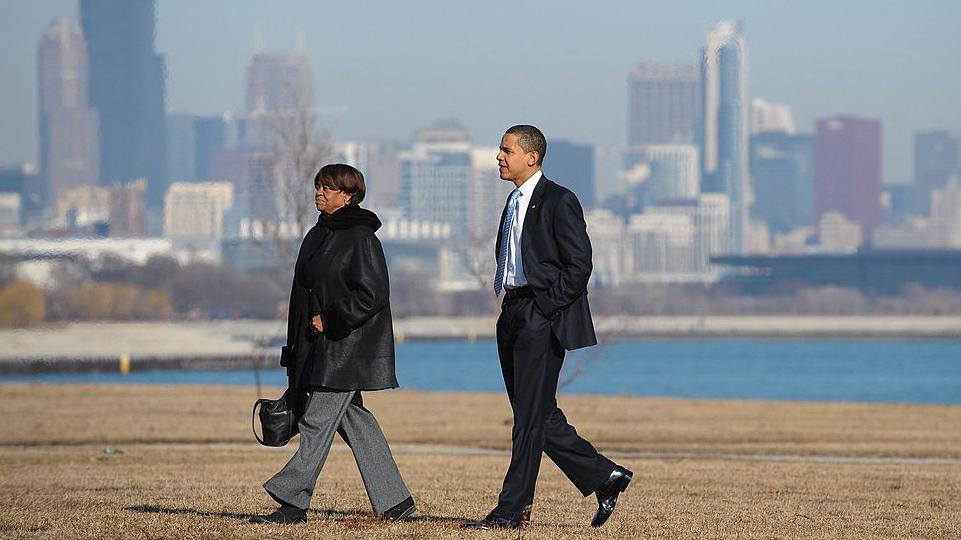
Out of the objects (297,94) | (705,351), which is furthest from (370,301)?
(705,351)

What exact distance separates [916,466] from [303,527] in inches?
368

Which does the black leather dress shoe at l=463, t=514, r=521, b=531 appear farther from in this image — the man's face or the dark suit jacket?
the man's face

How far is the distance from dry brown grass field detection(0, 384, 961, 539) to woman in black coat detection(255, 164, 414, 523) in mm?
337

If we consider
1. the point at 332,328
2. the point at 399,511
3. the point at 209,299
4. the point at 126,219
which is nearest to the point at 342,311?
the point at 332,328

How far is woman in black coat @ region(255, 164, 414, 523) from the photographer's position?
9.85 meters

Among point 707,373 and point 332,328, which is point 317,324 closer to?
point 332,328

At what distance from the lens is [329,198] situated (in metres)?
10.1

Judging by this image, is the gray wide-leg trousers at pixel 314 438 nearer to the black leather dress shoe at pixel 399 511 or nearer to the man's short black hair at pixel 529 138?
the black leather dress shoe at pixel 399 511

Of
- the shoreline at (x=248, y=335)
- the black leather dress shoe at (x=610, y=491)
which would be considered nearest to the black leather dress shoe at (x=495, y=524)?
the black leather dress shoe at (x=610, y=491)

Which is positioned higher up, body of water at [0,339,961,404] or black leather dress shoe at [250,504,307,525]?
black leather dress shoe at [250,504,307,525]

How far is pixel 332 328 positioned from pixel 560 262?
1242 millimetres

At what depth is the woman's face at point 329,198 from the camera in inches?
396

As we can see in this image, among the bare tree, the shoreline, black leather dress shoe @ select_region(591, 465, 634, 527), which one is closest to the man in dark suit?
black leather dress shoe @ select_region(591, 465, 634, 527)

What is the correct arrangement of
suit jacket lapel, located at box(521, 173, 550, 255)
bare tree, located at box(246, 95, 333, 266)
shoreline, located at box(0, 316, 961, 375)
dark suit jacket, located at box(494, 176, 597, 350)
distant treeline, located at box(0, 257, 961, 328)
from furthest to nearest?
distant treeline, located at box(0, 257, 961, 328)
shoreline, located at box(0, 316, 961, 375)
bare tree, located at box(246, 95, 333, 266)
suit jacket lapel, located at box(521, 173, 550, 255)
dark suit jacket, located at box(494, 176, 597, 350)
